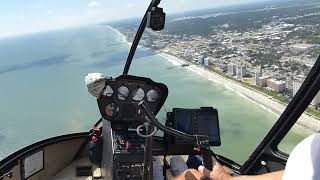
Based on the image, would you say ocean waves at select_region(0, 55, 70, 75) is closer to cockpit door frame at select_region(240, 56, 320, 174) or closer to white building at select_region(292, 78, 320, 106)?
cockpit door frame at select_region(240, 56, 320, 174)

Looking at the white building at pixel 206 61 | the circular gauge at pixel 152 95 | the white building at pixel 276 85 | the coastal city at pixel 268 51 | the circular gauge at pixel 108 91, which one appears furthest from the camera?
the white building at pixel 206 61

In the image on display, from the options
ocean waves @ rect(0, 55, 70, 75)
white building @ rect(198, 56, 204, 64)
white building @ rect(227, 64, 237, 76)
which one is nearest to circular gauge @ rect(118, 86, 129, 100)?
white building @ rect(227, 64, 237, 76)

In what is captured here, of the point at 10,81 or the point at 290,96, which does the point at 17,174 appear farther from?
the point at 10,81

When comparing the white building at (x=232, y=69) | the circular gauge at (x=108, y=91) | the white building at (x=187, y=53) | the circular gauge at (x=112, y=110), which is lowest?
the circular gauge at (x=112, y=110)

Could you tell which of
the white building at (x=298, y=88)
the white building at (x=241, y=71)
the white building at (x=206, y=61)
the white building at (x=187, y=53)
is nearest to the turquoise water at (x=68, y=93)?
the white building at (x=298, y=88)

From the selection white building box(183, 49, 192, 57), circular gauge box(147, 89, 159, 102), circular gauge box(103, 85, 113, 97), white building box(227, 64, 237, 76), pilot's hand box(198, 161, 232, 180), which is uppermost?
pilot's hand box(198, 161, 232, 180)

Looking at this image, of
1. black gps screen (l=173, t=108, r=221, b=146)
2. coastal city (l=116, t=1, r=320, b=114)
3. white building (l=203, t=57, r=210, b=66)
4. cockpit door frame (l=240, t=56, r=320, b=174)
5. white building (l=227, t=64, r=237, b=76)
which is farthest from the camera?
white building (l=203, t=57, r=210, b=66)

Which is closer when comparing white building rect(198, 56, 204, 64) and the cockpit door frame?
the cockpit door frame

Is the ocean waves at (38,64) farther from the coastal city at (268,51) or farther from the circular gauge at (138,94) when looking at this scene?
the circular gauge at (138,94)

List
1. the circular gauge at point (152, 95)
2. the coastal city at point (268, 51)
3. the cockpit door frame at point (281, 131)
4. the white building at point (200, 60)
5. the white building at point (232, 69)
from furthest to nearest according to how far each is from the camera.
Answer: the white building at point (200, 60) → the white building at point (232, 69) → the circular gauge at point (152, 95) → the coastal city at point (268, 51) → the cockpit door frame at point (281, 131)
